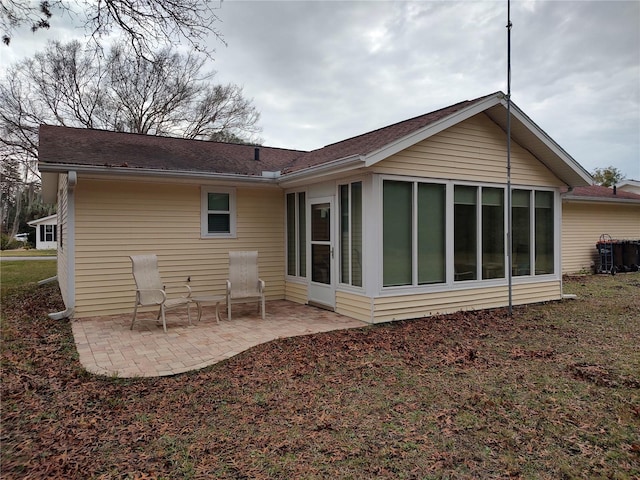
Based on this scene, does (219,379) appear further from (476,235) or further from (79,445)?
(476,235)

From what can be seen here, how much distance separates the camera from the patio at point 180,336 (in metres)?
4.66

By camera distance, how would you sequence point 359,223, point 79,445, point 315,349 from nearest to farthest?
point 79,445 < point 315,349 < point 359,223

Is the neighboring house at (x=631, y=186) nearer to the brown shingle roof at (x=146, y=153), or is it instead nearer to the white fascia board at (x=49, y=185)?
the brown shingle roof at (x=146, y=153)

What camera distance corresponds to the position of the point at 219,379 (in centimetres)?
423

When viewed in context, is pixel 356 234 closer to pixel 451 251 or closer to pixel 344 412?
Result: pixel 451 251

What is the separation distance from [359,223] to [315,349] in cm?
236

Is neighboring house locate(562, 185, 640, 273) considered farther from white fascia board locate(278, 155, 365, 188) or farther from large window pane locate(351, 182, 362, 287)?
white fascia board locate(278, 155, 365, 188)

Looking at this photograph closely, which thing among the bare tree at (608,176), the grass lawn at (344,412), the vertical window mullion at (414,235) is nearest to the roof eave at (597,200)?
the vertical window mullion at (414,235)

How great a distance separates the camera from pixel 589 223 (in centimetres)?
1423

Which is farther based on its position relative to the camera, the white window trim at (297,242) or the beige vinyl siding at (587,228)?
the beige vinyl siding at (587,228)

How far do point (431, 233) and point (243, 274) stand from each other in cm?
330

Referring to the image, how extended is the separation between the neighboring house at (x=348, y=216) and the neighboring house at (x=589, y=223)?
563 cm

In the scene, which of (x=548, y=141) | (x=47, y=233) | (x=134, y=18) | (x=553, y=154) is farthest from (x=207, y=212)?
(x=47, y=233)

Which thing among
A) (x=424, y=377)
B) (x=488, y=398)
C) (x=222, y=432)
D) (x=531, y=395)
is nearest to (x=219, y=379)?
(x=222, y=432)
